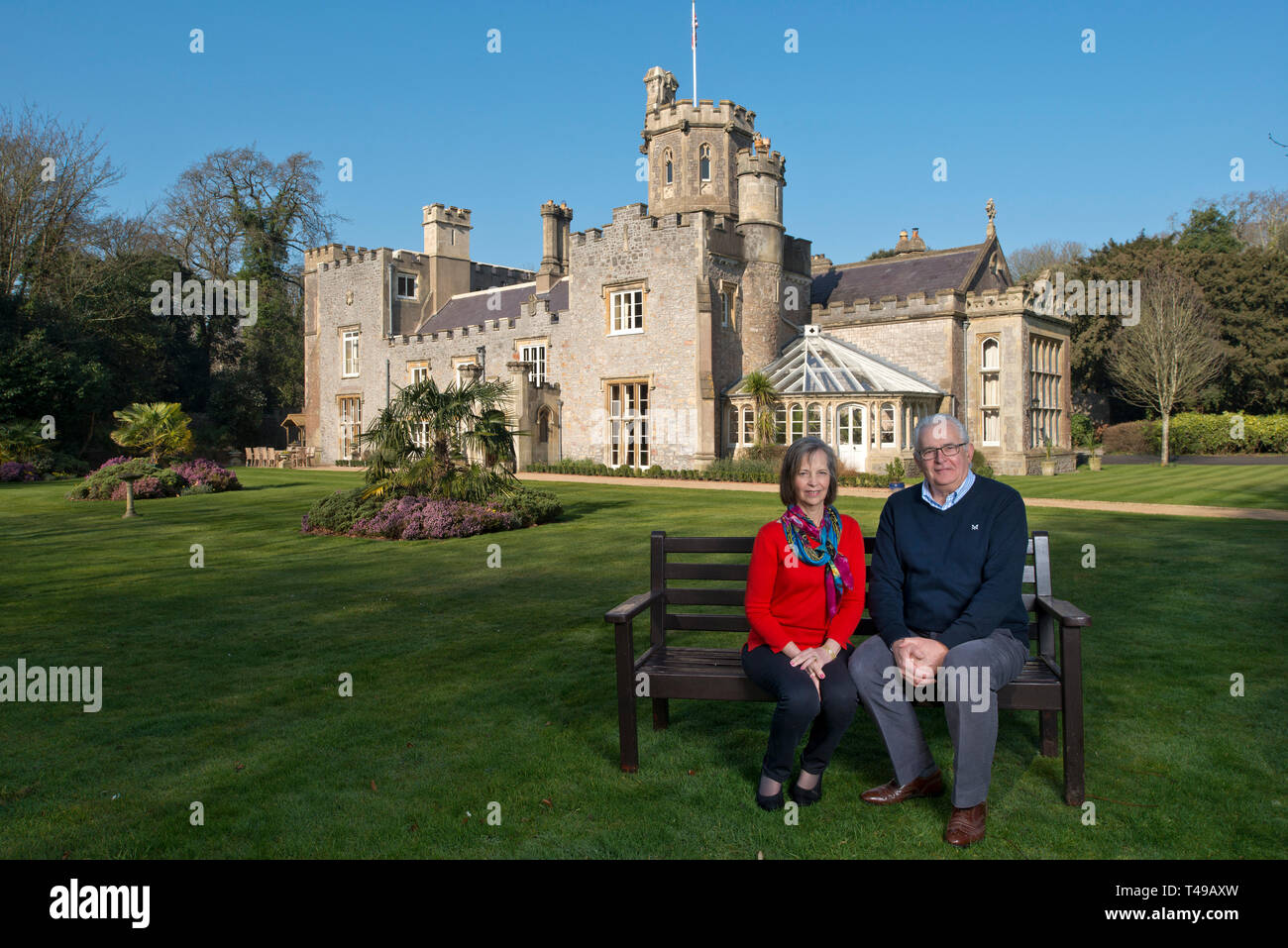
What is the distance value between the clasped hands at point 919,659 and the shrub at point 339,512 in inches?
439

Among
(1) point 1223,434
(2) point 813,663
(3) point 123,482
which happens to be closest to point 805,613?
(2) point 813,663

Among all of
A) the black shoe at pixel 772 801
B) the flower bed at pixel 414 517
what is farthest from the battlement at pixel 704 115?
the black shoe at pixel 772 801

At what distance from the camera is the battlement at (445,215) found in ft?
133

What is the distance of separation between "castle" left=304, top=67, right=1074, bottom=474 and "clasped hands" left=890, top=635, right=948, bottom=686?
23.2 m

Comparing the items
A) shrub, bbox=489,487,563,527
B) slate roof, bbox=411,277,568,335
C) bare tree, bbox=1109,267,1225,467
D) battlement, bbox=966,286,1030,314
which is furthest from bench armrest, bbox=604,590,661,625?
bare tree, bbox=1109,267,1225,467

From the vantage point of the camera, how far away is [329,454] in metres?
42.1

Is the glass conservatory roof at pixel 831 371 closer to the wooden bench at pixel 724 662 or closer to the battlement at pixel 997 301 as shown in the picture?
the battlement at pixel 997 301

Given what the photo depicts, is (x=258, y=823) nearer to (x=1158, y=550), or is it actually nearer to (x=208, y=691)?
(x=208, y=691)

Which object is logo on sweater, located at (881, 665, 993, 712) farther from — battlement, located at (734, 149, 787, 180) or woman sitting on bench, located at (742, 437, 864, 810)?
battlement, located at (734, 149, 787, 180)

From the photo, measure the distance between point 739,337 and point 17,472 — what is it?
73.5 feet

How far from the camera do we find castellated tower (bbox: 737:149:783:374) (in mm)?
29641

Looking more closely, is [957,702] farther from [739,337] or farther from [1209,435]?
[1209,435]

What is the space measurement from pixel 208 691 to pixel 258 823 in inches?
86.8
